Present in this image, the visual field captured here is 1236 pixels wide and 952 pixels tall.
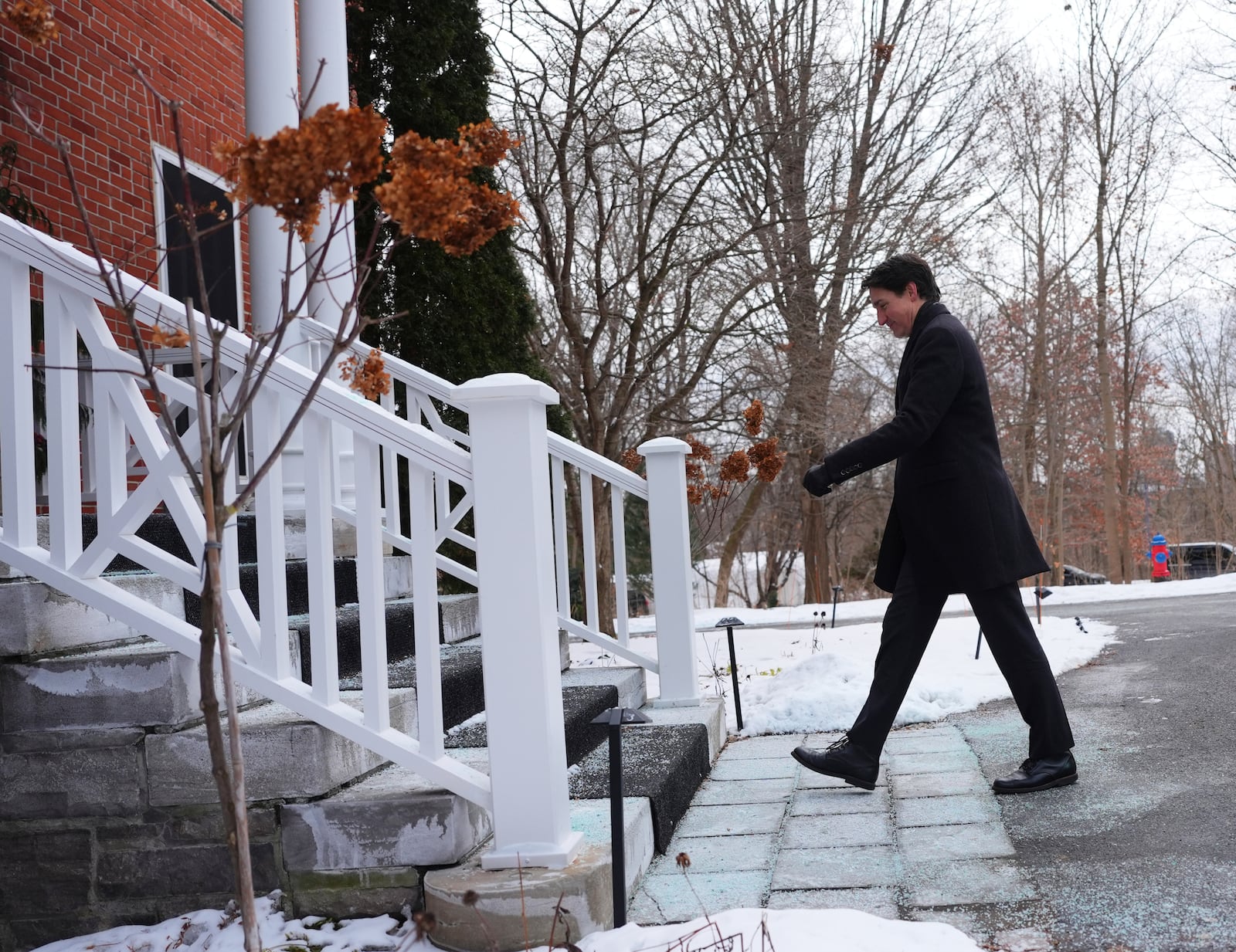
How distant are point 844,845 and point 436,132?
19.9 ft

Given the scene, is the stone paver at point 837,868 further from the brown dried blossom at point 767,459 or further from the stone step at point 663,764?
the brown dried blossom at point 767,459

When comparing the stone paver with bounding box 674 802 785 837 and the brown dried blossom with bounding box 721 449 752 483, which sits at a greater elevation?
the brown dried blossom with bounding box 721 449 752 483

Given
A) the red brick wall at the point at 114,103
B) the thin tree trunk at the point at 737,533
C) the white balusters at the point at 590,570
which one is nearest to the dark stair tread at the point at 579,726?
the white balusters at the point at 590,570

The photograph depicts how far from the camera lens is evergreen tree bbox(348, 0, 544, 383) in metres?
7.63

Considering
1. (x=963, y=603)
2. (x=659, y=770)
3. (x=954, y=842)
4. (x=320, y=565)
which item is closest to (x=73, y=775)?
(x=320, y=565)

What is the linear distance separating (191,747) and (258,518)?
623 millimetres

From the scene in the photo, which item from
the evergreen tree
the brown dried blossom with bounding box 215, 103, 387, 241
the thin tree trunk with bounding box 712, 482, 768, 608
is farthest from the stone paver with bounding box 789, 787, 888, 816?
the thin tree trunk with bounding box 712, 482, 768, 608

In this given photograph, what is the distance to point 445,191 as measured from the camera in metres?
1.77

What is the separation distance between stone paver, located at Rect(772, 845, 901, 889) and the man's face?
5.97ft

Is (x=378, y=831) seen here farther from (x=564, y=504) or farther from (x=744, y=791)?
(x=564, y=504)

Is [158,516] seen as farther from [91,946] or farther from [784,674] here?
[784,674]

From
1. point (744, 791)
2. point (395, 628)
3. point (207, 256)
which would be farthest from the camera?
point (207, 256)

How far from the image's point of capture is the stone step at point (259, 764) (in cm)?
280

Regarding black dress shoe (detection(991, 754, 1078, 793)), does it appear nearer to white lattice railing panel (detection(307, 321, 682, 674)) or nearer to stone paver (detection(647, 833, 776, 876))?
stone paver (detection(647, 833, 776, 876))
